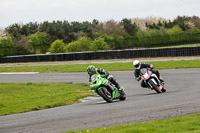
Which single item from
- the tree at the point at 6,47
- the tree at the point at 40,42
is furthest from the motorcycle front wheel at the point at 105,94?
the tree at the point at 40,42

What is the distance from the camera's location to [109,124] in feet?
31.9

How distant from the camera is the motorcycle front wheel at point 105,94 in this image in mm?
14719

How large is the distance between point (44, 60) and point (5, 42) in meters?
17.6

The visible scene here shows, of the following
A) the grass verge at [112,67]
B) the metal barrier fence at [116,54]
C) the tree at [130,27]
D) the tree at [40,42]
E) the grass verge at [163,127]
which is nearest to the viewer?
the grass verge at [163,127]

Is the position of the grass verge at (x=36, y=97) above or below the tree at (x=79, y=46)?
below

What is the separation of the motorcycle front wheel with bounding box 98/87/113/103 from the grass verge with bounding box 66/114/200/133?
534 cm

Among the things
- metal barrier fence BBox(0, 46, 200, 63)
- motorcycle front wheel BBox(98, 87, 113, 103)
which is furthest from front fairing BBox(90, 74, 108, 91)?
metal barrier fence BBox(0, 46, 200, 63)

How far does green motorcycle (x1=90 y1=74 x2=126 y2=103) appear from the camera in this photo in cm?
1452

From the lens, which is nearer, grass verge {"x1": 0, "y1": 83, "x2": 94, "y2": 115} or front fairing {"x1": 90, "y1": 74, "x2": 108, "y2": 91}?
front fairing {"x1": 90, "y1": 74, "x2": 108, "y2": 91}

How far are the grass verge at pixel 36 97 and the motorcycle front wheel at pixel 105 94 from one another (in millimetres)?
2253

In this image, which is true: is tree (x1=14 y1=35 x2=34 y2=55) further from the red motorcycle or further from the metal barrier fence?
the red motorcycle

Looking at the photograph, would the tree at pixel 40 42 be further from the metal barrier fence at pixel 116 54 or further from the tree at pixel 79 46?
the metal barrier fence at pixel 116 54

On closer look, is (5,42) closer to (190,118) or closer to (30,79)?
(30,79)

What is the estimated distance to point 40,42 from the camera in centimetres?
7356
